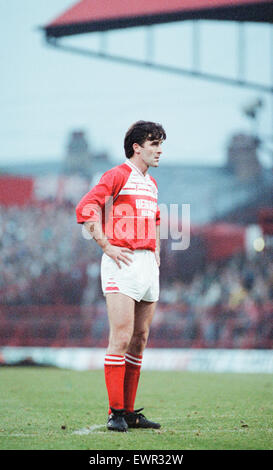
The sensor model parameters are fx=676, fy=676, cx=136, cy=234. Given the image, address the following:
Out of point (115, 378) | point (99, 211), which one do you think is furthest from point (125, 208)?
point (115, 378)

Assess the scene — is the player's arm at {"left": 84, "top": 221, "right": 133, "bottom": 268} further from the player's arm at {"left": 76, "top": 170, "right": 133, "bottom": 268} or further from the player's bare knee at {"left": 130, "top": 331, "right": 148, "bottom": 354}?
the player's bare knee at {"left": 130, "top": 331, "right": 148, "bottom": 354}

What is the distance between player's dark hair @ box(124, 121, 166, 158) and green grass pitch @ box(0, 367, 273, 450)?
1.97m

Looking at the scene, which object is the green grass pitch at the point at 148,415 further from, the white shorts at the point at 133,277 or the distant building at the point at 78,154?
the distant building at the point at 78,154

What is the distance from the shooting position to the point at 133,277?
4578 mm

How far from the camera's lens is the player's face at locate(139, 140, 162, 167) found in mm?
4809

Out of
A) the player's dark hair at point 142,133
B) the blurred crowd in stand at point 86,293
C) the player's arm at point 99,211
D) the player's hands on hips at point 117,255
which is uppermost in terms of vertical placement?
the player's dark hair at point 142,133

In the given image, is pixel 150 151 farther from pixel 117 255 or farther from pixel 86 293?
pixel 86 293

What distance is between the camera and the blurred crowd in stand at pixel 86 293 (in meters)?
15.4

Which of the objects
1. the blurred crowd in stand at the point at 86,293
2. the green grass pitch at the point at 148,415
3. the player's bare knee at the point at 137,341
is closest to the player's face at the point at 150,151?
the player's bare knee at the point at 137,341

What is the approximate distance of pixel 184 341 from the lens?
618 inches

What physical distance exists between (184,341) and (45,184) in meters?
9.50

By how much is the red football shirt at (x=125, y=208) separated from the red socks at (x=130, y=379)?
80 cm

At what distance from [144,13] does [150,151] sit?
24.0ft
